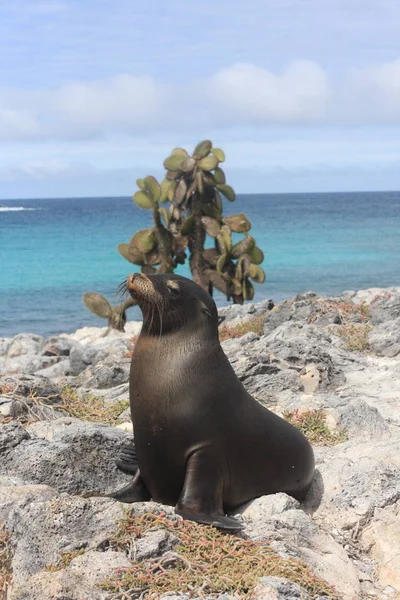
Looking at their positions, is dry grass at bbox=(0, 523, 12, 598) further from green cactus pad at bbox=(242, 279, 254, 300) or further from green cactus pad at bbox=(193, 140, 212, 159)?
green cactus pad at bbox=(193, 140, 212, 159)

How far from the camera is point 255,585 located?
13.2 ft

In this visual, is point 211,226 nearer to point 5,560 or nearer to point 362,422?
point 362,422

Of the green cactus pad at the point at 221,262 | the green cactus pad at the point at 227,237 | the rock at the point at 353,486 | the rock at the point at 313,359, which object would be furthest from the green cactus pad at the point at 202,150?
the rock at the point at 353,486

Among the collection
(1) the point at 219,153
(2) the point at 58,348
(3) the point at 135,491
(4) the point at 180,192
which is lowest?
(2) the point at 58,348

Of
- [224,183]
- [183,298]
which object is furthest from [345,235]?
[183,298]

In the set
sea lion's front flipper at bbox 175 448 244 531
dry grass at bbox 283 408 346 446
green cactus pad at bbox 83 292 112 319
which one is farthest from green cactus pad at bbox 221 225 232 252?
sea lion's front flipper at bbox 175 448 244 531

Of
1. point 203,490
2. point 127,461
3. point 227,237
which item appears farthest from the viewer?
point 227,237

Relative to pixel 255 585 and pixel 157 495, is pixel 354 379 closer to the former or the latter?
pixel 157 495

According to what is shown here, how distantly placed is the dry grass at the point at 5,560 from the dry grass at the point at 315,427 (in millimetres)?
3273

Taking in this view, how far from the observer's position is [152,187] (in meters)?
16.6

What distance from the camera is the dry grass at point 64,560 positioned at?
4.07m

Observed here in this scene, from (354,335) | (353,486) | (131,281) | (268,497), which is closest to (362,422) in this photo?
(353,486)

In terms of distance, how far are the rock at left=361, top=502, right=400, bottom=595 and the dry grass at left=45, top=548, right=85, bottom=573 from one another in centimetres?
184

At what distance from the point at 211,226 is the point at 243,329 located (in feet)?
13.0
